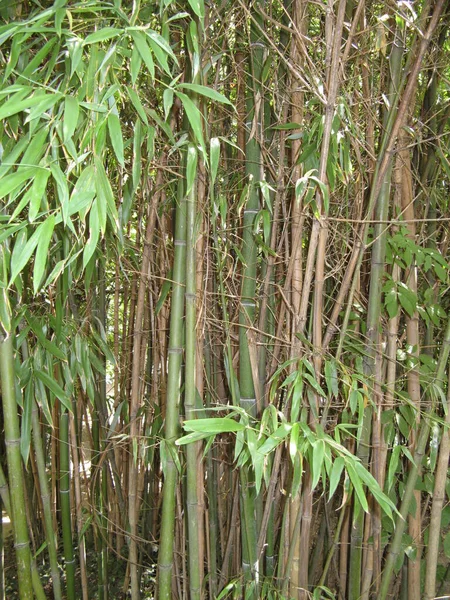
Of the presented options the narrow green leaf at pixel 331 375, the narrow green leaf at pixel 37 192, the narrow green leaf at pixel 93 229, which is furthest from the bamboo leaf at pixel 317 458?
the narrow green leaf at pixel 37 192

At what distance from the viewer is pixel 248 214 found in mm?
1534

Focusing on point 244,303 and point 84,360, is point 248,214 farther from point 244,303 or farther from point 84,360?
point 84,360

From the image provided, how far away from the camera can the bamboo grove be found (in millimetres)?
1188

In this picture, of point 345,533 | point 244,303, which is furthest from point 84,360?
point 345,533

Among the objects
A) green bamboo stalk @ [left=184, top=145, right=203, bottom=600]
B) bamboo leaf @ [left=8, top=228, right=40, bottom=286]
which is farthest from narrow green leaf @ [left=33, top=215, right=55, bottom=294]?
green bamboo stalk @ [left=184, top=145, right=203, bottom=600]

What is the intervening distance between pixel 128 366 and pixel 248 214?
928mm

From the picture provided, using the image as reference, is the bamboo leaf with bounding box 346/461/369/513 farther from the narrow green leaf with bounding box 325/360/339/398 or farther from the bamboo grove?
the narrow green leaf with bounding box 325/360/339/398

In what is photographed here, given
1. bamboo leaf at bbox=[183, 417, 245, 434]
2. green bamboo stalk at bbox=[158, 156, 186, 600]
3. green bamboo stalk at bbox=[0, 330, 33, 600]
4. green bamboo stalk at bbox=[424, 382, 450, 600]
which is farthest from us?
green bamboo stalk at bbox=[424, 382, 450, 600]

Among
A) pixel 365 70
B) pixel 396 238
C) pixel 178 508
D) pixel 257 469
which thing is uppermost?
pixel 365 70

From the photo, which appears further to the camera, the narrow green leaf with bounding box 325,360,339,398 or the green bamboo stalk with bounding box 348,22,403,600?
the green bamboo stalk with bounding box 348,22,403,600

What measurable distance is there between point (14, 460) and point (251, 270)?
74 cm

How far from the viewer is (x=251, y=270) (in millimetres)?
1545

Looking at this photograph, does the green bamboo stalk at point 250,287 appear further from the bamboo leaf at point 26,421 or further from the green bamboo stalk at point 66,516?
the green bamboo stalk at point 66,516

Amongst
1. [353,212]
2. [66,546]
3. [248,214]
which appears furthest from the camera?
[66,546]
